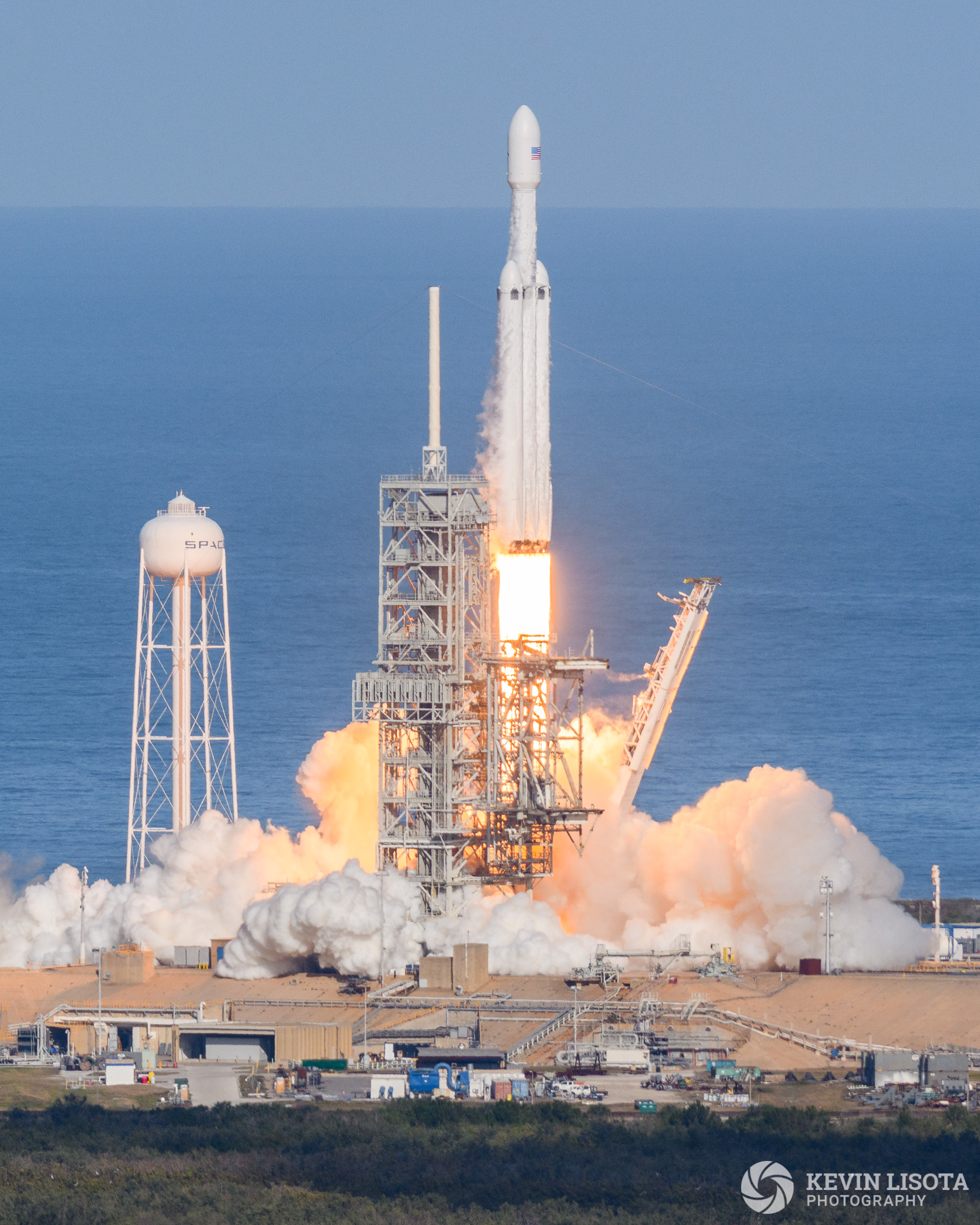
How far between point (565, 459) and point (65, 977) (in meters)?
100.0

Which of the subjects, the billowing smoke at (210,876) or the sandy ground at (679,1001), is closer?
the sandy ground at (679,1001)

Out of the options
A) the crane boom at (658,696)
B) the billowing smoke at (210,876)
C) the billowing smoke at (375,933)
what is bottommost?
the billowing smoke at (375,933)

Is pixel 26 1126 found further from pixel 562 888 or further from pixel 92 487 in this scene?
pixel 92 487

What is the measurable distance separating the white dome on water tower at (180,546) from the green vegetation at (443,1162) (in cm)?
2088

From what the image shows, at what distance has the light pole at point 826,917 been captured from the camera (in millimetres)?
72438

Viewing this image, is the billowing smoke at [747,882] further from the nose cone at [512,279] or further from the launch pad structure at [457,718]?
the nose cone at [512,279]

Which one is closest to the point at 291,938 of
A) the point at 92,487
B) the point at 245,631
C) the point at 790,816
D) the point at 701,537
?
the point at 790,816

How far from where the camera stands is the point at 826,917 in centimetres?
7300

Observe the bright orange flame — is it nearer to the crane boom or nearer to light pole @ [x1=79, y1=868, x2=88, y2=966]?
the crane boom

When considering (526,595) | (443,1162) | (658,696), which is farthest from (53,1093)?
(658,696)

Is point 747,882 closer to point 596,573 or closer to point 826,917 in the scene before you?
point 826,917

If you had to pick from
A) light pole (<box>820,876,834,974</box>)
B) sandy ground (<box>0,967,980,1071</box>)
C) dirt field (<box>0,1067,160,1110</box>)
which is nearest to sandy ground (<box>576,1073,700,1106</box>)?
sandy ground (<box>0,967,980,1071</box>)

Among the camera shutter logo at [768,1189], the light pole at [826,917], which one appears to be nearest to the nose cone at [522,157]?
the light pole at [826,917]

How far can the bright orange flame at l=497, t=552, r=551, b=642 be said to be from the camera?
76438 mm
